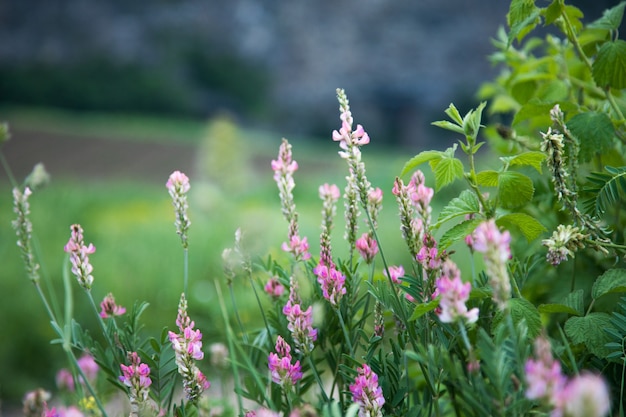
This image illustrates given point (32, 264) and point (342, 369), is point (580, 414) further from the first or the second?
point (32, 264)

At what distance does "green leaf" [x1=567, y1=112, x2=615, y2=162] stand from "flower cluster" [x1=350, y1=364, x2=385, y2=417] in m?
0.47

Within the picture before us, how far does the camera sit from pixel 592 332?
0.71m

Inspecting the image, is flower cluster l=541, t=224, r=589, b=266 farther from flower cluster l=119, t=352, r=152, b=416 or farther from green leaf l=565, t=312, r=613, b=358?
flower cluster l=119, t=352, r=152, b=416

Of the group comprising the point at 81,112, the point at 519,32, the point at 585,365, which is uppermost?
the point at 81,112

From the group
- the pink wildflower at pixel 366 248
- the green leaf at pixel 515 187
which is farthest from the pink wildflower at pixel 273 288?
the green leaf at pixel 515 187

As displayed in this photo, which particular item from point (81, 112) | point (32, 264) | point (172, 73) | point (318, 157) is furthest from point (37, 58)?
point (32, 264)

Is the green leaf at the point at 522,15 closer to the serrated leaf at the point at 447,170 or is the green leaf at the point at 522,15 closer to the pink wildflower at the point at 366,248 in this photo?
the serrated leaf at the point at 447,170

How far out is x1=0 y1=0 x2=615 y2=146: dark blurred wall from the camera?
516 inches

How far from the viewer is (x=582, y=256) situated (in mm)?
1025

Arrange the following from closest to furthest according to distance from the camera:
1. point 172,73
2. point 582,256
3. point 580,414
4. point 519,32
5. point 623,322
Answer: point 580,414 → point 623,322 → point 519,32 → point 582,256 → point 172,73

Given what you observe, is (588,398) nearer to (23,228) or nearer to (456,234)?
(456,234)

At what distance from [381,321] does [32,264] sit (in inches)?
20.8

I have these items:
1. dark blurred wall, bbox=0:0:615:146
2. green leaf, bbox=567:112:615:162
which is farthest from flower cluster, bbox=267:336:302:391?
dark blurred wall, bbox=0:0:615:146

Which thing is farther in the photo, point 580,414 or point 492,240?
point 492,240
